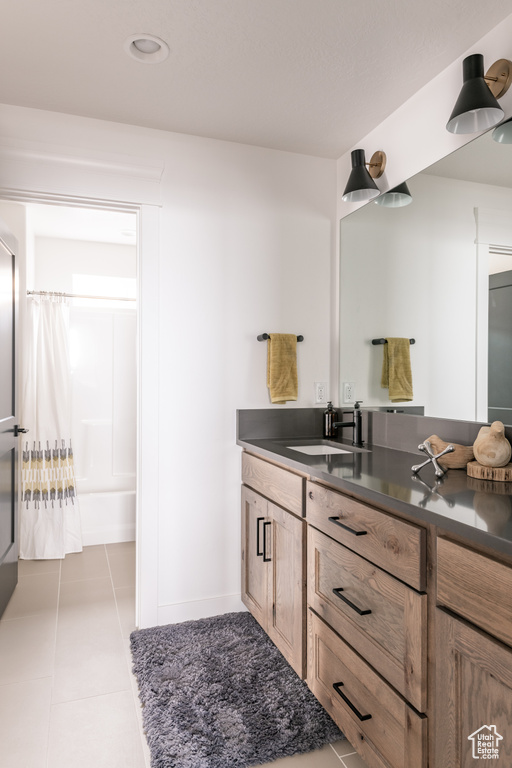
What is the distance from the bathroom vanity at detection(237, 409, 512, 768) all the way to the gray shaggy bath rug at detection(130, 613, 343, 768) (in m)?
0.13

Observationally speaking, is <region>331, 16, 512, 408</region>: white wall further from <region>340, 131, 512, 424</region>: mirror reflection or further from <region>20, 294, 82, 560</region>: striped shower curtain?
<region>20, 294, 82, 560</region>: striped shower curtain

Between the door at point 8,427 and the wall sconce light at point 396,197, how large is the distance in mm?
1850

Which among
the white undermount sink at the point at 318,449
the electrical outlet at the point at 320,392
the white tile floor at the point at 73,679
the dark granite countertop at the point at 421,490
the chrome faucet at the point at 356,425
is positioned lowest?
the white tile floor at the point at 73,679

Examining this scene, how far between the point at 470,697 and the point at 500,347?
108 cm

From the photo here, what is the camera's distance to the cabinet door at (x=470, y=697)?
37.3 inches

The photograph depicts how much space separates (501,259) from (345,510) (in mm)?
980

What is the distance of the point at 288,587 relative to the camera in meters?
1.95

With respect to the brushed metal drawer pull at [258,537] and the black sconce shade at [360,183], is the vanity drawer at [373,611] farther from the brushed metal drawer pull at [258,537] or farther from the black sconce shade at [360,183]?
the black sconce shade at [360,183]

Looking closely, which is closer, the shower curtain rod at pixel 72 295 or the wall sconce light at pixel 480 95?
the wall sconce light at pixel 480 95

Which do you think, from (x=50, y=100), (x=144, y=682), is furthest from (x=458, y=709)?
(x=50, y=100)

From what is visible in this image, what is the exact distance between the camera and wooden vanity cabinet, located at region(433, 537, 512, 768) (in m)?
0.95

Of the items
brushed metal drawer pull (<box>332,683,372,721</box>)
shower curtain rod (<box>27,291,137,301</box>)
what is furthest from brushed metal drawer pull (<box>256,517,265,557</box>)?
shower curtain rod (<box>27,291,137,301</box>)

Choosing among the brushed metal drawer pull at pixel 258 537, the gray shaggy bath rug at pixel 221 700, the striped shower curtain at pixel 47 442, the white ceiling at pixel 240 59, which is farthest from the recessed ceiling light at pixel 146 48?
the gray shaggy bath rug at pixel 221 700

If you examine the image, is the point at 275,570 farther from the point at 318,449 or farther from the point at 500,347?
the point at 500,347
